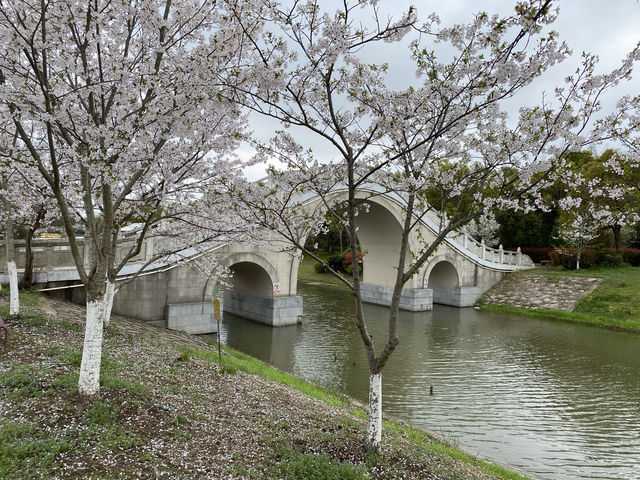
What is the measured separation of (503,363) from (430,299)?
11.6m

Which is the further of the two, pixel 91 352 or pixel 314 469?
pixel 91 352

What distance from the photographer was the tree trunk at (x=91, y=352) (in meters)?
6.03

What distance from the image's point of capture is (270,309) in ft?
67.4

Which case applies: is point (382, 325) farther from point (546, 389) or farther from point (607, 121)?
point (607, 121)

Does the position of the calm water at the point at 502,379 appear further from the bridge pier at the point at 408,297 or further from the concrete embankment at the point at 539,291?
the concrete embankment at the point at 539,291

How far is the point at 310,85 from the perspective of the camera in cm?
581

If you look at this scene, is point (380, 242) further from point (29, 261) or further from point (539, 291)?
point (29, 261)

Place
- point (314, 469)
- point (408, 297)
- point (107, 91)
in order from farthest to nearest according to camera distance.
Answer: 1. point (408, 297)
2. point (107, 91)
3. point (314, 469)

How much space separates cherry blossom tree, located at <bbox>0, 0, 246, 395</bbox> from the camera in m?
6.01

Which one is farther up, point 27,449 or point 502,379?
point 27,449

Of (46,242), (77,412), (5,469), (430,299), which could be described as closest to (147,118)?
(77,412)

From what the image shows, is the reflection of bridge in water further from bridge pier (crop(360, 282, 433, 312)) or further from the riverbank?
the riverbank

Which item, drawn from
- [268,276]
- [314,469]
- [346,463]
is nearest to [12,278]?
[314,469]

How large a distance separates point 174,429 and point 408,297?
22159mm
